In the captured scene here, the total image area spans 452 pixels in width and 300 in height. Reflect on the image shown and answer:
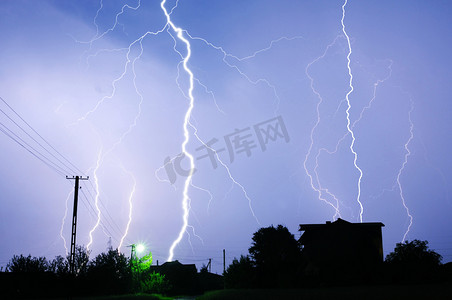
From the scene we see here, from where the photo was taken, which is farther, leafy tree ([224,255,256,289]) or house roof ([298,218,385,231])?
house roof ([298,218,385,231])

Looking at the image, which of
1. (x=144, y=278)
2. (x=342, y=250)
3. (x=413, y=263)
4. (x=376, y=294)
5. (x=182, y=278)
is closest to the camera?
(x=376, y=294)

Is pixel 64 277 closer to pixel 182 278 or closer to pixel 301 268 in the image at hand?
pixel 301 268

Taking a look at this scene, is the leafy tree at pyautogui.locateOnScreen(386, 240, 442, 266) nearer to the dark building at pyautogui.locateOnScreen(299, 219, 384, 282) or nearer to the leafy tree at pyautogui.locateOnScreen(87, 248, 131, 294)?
the dark building at pyautogui.locateOnScreen(299, 219, 384, 282)

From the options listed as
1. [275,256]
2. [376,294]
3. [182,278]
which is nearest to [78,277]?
[275,256]

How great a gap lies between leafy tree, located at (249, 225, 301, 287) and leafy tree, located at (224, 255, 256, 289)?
545 mm

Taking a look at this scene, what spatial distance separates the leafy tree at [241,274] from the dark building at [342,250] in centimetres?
443

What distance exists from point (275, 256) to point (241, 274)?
339 cm

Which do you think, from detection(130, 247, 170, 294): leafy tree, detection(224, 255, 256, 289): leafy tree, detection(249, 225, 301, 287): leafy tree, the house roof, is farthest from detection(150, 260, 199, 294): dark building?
the house roof

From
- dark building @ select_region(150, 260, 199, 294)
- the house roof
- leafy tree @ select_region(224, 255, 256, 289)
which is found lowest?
dark building @ select_region(150, 260, 199, 294)

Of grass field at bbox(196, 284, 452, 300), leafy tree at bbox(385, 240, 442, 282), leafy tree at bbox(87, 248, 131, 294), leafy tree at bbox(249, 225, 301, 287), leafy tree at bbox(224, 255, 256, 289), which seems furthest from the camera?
leafy tree at bbox(224, 255, 256, 289)

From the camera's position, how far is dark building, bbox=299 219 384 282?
2539cm

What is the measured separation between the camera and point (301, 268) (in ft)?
99.8

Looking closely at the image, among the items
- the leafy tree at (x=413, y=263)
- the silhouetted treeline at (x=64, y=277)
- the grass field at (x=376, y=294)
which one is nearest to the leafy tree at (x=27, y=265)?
the silhouetted treeline at (x=64, y=277)

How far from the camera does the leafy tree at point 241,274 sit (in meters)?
30.7
